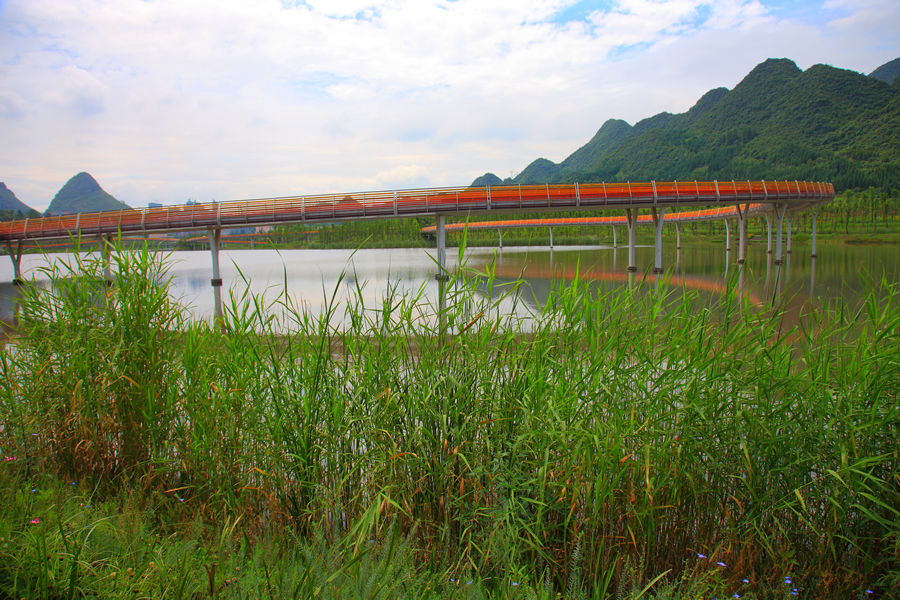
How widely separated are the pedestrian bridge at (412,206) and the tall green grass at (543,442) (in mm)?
18798

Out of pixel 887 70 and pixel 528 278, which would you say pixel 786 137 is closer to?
pixel 887 70

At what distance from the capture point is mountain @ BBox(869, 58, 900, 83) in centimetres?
16200

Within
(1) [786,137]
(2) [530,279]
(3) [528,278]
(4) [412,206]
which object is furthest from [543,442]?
(1) [786,137]

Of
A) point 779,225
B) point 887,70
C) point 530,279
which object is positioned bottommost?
point 530,279

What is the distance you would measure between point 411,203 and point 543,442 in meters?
22.4

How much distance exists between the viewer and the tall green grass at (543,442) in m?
2.21

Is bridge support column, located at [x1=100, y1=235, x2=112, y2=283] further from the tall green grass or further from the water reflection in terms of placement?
the tall green grass

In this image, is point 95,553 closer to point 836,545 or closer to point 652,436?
point 652,436

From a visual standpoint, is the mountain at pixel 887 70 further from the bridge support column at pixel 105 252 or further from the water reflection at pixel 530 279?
the bridge support column at pixel 105 252

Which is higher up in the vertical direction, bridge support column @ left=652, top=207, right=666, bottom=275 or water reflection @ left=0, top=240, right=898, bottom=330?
bridge support column @ left=652, top=207, right=666, bottom=275

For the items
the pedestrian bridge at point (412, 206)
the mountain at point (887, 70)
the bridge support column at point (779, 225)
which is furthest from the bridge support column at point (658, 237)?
the mountain at point (887, 70)

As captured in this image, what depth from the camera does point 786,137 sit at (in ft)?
355

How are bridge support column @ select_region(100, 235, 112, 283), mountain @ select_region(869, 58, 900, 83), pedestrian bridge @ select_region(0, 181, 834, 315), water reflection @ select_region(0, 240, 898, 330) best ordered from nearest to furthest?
water reflection @ select_region(0, 240, 898, 330) → bridge support column @ select_region(100, 235, 112, 283) → pedestrian bridge @ select_region(0, 181, 834, 315) → mountain @ select_region(869, 58, 900, 83)

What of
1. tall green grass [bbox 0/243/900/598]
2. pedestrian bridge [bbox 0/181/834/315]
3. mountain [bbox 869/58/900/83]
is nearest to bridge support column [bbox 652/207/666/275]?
pedestrian bridge [bbox 0/181/834/315]
